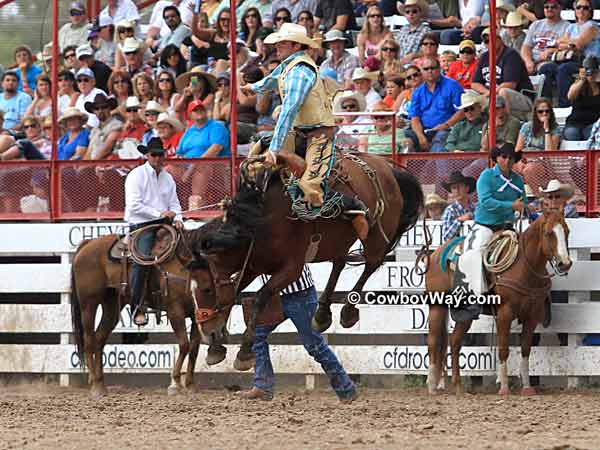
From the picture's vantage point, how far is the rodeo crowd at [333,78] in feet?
43.8

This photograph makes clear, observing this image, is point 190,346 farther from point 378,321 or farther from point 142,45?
point 142,45

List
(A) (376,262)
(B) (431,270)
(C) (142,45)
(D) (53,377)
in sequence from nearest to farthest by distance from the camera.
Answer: (A) (376,262) → (B) (431,270) → (D) (53,377) → (C) (142,45)

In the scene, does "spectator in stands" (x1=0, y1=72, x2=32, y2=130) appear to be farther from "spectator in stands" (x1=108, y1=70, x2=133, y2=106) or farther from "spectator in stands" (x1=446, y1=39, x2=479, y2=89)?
"spectator in stands" (x1=446, y1=39, x2=479, y2=89)

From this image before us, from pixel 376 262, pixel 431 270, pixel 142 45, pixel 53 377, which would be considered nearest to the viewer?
pixel 376 262

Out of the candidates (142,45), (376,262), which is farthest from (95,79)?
(376,262)

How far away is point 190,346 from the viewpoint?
13.4 metres

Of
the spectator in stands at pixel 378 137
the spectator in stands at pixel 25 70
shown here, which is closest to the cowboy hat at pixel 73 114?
the spectator in stands at pixel 25 70

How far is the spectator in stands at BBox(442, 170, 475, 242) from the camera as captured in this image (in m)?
13.1

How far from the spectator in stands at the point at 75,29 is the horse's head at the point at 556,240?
7517 mm

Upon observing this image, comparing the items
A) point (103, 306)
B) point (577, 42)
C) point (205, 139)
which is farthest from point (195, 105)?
point (577, 42)

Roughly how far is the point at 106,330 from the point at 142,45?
4165 mm

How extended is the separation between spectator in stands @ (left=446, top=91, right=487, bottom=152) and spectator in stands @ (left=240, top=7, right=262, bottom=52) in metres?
3.15

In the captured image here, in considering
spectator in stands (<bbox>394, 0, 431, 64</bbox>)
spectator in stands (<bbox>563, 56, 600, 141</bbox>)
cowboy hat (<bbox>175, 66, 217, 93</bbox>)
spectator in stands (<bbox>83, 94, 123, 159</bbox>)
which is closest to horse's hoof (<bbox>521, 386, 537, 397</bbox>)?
spectator in stands (<bbox>563, 56, 600, 141</bbox>)

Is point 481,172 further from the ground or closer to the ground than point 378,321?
further from the ground
